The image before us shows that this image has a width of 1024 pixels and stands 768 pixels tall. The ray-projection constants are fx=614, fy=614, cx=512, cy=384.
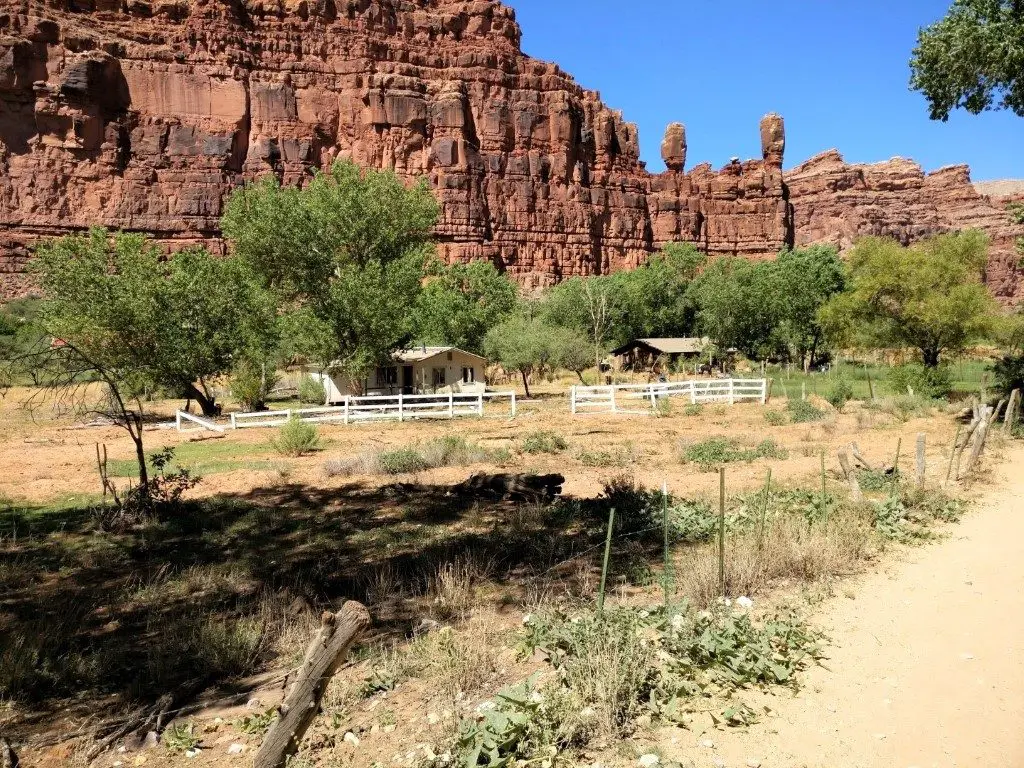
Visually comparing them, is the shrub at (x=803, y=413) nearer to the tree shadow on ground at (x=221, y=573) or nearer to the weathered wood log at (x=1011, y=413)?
the weathered wood log at (x=1011, y=413)

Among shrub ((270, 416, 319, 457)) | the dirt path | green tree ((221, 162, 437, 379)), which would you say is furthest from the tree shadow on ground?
green tree ((221, 162, 437, 379))

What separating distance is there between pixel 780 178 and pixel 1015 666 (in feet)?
357

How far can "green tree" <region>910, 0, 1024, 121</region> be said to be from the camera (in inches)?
504

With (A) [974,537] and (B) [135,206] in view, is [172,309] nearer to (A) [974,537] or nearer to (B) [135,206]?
(A) [974,537]

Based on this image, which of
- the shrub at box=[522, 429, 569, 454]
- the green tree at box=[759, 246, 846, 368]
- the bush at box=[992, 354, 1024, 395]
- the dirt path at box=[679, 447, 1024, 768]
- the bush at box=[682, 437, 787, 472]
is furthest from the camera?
the green tree at box=[759, 246, 846, 368]

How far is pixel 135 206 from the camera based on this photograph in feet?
220

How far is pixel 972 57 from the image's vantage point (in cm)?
1343

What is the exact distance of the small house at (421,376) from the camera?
3306 cm

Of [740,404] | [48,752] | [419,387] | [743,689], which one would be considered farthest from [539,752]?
[419,387]

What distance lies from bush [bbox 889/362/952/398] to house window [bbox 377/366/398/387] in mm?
24280

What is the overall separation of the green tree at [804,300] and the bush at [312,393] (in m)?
36.7

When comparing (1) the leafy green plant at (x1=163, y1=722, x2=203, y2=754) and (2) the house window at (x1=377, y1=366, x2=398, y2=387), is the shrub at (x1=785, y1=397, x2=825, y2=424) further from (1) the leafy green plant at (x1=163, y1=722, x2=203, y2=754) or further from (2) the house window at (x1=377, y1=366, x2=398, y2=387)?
(2) the house window at (x1=377, y1=366, x2=398, y2=387)

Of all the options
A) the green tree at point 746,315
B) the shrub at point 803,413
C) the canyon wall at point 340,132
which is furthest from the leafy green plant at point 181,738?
the canyon wall at point 340,132

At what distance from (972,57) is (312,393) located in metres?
29.7
